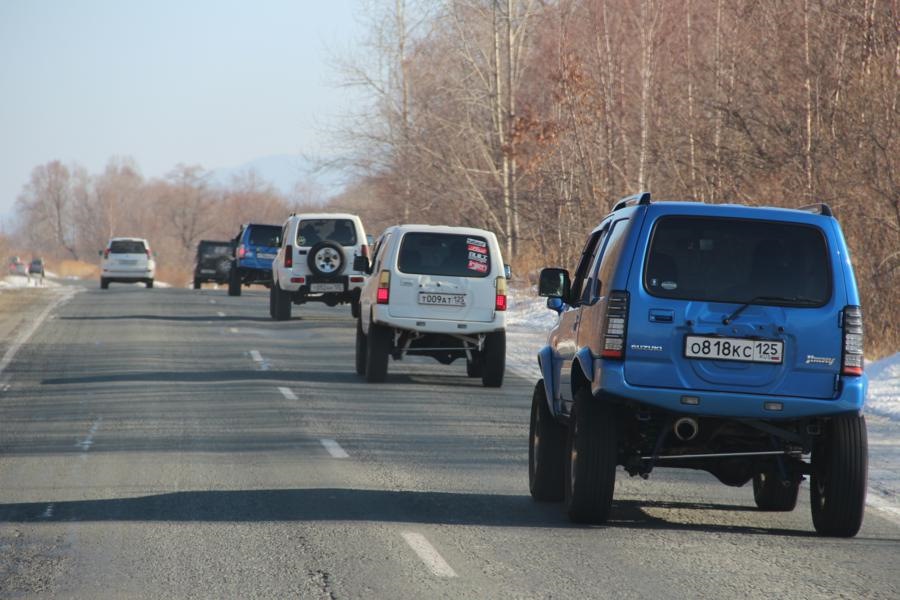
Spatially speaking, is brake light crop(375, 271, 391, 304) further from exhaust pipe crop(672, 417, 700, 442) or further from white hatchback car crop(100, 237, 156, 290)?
white hatchback car crop(100, 237, 156, 290)

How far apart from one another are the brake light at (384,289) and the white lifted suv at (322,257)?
1010 cm

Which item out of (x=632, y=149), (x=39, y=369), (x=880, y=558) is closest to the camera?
(x=880, y=558)

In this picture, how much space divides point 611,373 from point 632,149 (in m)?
26.3

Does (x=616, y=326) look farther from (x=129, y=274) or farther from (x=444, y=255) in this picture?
(x=129, y=274)

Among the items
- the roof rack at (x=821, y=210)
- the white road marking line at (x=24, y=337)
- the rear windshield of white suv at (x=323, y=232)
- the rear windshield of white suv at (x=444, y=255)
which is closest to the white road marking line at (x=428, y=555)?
the roof rack at (x=821, y=210)

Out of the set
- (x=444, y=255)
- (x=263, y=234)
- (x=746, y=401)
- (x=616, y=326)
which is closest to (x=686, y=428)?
(x=746, y=401)

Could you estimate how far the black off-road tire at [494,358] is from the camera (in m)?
18.7

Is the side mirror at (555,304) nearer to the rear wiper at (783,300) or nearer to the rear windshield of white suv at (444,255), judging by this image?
the rear wiper at (783,300)

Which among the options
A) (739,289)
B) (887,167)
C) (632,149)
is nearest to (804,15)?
(887,167)

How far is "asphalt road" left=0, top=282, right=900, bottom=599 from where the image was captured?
721 centimetres

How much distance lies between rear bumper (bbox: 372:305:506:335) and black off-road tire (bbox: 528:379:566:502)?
329 inches

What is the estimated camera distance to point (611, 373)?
27.3 ft

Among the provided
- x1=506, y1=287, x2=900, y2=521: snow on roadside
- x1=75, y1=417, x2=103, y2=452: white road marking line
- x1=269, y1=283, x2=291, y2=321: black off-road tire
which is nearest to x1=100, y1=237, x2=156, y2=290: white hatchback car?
x1=269, y1=283, x2=291, y2=321: black off-road tire

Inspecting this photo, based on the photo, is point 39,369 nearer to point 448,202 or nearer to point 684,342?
point 684,342
